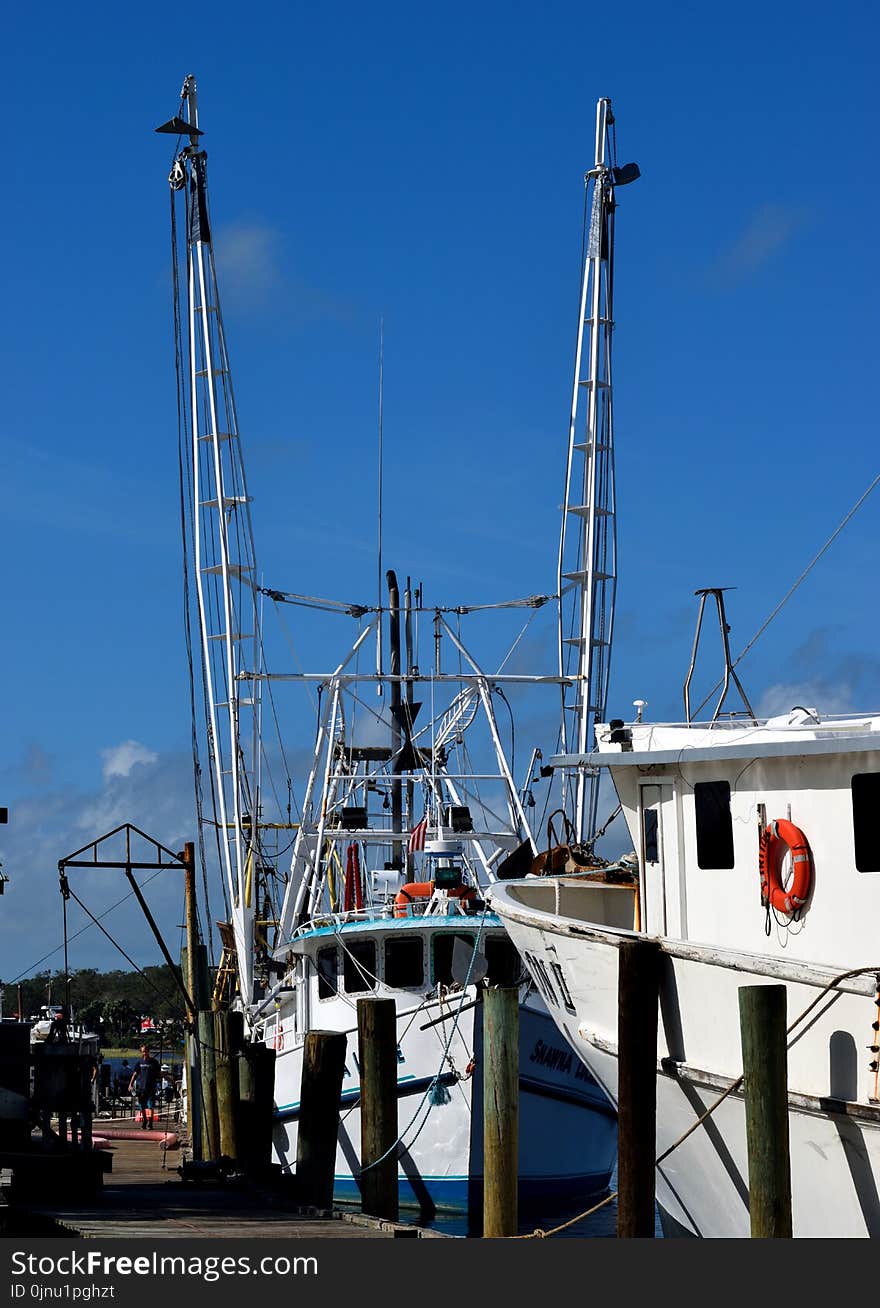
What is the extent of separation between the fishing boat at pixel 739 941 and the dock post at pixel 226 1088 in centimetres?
848

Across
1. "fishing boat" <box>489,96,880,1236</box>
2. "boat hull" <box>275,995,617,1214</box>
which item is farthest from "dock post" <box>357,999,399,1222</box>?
"boat hull" <box>275,995,617,1214</box>

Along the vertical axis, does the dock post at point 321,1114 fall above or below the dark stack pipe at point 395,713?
below

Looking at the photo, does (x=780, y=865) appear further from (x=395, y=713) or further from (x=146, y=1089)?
(x=146, y=1089)

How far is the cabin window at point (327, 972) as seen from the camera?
2692 centimetres

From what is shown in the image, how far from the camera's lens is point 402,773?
96.5ft

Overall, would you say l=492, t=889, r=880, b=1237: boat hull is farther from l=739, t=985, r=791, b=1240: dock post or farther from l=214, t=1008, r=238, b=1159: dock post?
l=214, t=1008, r=238, b=1159: dock post

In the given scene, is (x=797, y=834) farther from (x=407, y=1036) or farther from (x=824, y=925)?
(x=407, y=1036)

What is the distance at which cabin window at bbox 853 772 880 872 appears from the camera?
48.1 feet

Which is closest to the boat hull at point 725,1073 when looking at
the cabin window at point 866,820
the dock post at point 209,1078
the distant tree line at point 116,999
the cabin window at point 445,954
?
the cabin window at point 866,820

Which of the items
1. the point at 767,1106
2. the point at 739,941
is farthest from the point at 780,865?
the point at 767,1106

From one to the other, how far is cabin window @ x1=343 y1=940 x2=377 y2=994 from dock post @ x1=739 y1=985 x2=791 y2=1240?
42.8ft

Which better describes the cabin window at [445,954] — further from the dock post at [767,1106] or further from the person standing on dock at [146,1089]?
the person standing on dock at [146,1089]

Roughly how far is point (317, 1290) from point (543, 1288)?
1.64 meters

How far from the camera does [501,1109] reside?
57.3 feet
